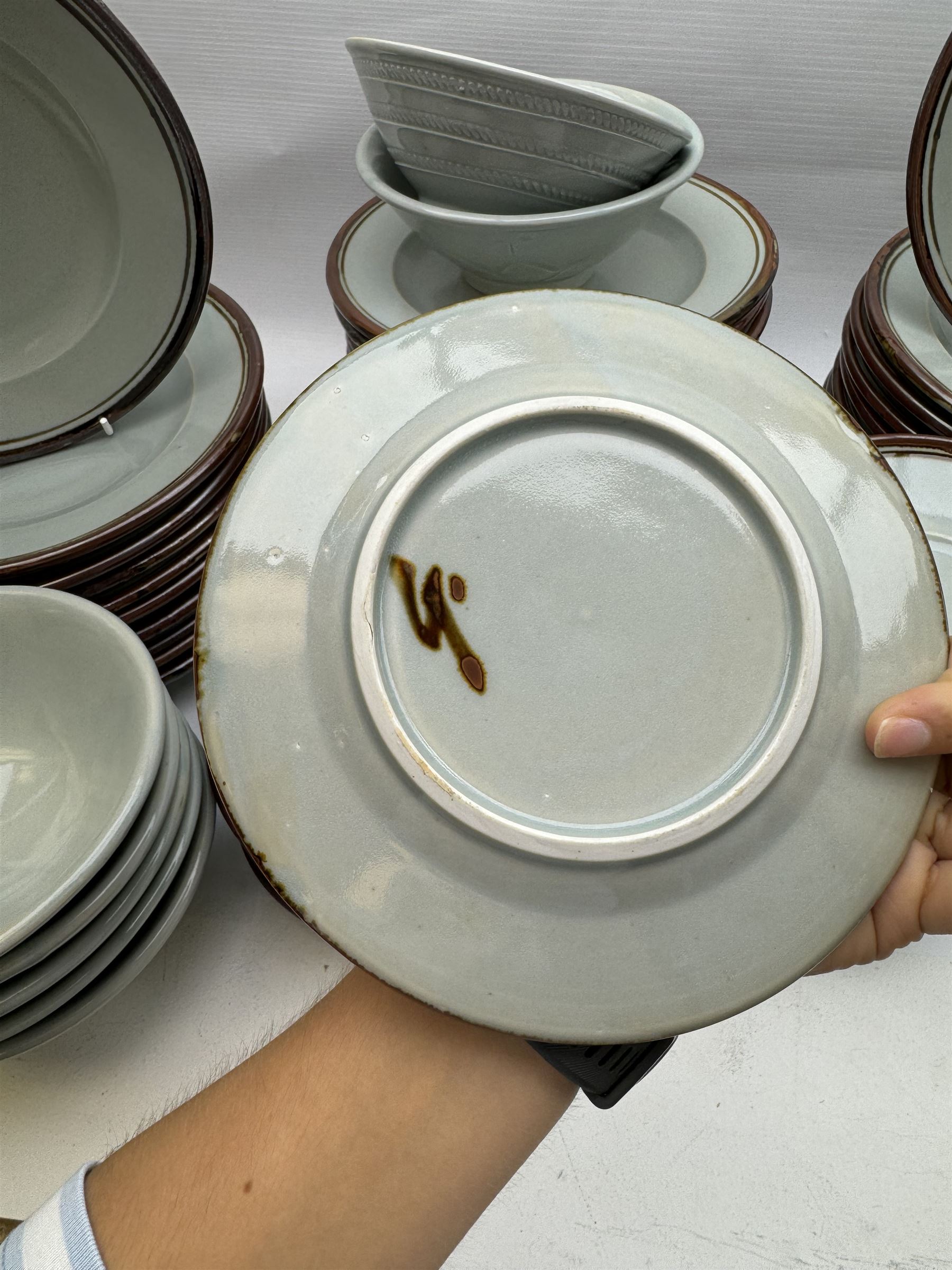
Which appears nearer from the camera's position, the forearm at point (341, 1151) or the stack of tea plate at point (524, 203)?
the forearm at point (341, 1151)

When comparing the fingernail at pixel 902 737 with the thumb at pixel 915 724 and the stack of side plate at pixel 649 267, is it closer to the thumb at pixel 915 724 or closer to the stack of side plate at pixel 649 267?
the thumb at pixel 915 724

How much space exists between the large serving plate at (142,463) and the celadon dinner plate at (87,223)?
33 mm

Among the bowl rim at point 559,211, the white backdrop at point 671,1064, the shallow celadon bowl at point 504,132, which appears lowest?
the white backdrop at point 671,1064

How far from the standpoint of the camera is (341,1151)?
1.83 feet

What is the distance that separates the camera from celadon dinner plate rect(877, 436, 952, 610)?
2.63 feet

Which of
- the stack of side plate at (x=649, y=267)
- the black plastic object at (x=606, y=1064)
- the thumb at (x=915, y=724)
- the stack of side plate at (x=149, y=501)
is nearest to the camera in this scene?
the thumb at (x=915, y=724)

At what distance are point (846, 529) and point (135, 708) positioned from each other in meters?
0.55

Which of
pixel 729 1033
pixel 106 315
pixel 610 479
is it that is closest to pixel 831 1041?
pixel 729 1033

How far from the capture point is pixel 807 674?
460 mm

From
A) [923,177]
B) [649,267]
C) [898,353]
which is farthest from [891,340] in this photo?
[649,267]

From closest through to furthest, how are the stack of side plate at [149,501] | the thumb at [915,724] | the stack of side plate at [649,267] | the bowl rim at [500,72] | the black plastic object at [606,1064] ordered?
the thumb at [915,724] → the black plastic object at [606,1064] → the bowl rim at [500,72] → the stack of side plate at [149,501] → the stack of side plate at [649,267]

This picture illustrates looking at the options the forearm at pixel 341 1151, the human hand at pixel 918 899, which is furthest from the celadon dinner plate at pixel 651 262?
the forearm at pixel 341 1151

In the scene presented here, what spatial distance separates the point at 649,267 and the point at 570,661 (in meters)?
0.71

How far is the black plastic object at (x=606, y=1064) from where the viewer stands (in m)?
0.54
